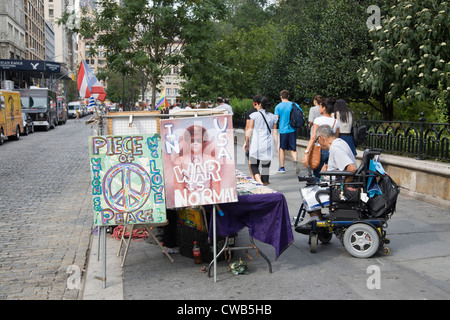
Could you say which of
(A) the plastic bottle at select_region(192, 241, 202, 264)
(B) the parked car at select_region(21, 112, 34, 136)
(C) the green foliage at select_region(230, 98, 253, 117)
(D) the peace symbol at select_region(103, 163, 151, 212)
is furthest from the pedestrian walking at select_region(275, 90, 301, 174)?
(B) the parked car at select_region(21, 112, 34, 136)

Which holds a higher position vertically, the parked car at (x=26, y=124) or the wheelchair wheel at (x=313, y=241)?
the parked car at (x=26, y=124)

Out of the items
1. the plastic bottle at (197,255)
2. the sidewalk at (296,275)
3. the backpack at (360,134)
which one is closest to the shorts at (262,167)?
the backpack at (360,134)

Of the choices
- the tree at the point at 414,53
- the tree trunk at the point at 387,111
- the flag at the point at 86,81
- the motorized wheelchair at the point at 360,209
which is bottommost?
the motorized wheelchair at the point at 360,209

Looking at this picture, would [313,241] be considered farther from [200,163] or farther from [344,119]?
[344,119]

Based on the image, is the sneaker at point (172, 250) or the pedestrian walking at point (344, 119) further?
the pedestrian walking at point (344, 119)

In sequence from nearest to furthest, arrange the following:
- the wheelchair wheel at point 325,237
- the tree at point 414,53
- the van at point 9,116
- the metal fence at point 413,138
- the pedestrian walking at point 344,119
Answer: the wheelchair wheel at point 325,237, the pedestrian walking at point 344,119, the metal fence at point 413,138, the tree at point 414,53, the van at point 9,116

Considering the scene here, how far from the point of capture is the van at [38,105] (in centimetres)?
3744

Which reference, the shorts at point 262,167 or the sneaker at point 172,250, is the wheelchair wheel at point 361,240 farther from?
the shorts at point 262,167

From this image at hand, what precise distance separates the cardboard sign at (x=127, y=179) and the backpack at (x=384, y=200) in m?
2.44

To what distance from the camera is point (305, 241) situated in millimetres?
6695

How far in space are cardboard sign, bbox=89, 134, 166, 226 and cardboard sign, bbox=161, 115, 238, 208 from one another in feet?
0.43

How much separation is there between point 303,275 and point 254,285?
23.1 inches

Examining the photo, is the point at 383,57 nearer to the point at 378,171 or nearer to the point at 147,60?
the point at 378,171
